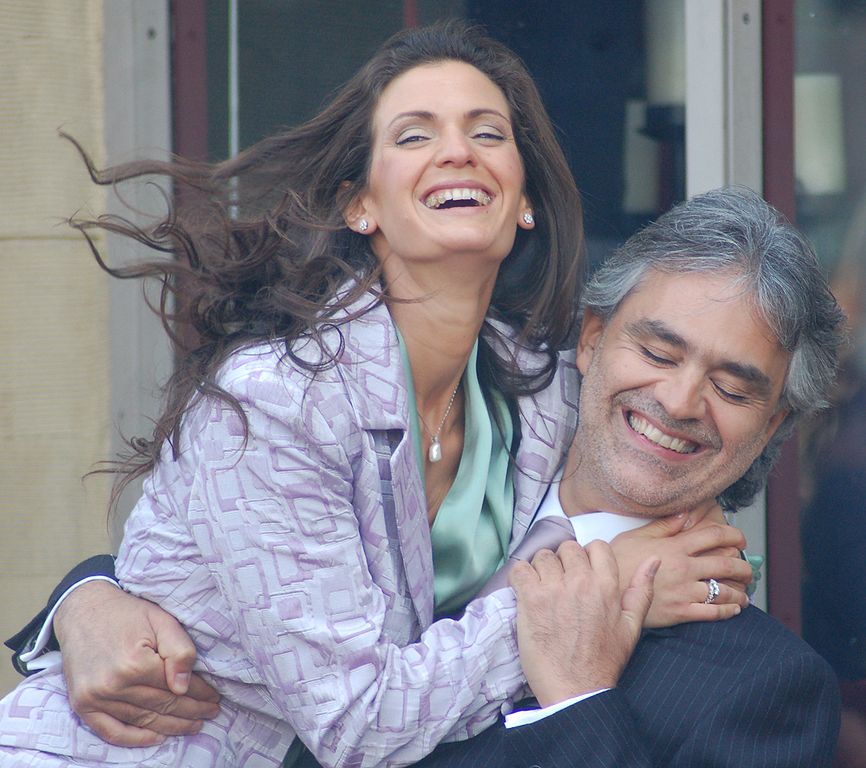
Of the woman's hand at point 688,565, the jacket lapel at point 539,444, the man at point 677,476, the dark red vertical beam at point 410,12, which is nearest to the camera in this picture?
the man at point 677,476

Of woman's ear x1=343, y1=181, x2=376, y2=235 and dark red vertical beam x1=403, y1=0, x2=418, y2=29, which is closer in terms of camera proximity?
woman's ear x1=343, y1=181, x2=376, y2=235

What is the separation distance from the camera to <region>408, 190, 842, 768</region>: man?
2385mm

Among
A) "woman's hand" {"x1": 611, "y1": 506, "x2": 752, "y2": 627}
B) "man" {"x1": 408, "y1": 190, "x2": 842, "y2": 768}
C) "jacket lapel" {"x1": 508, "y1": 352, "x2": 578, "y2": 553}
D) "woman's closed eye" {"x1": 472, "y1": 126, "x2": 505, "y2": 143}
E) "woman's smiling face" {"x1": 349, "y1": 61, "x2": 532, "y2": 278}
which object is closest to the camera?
"man" {"x1": 408, "y1": 190, "x2": 842, "y2": 768}

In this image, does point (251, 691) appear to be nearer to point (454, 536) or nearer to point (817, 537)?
point (454, 536)

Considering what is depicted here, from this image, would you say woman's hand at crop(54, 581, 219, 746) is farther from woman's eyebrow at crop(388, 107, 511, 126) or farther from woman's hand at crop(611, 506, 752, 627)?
woman's eyebrow at crop(388, 107, 511, 126)

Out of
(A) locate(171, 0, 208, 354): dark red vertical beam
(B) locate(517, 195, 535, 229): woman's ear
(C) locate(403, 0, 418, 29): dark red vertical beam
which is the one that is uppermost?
(C) locate(403, 0, 418, 29): dark red vertical beam

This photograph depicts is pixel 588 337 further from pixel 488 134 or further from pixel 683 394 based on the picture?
pixel 488 134

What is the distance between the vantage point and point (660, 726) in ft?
7.98

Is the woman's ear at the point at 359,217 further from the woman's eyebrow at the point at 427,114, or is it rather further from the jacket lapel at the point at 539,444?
the jacket lapel at the point at 539,444

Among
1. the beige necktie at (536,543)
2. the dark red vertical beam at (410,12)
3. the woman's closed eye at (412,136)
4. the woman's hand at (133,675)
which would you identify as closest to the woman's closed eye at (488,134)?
the woman's closed eye at (412,136)

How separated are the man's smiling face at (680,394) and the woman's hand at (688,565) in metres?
0.06

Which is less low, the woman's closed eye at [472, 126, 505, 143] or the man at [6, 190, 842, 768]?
the woman's closed eye at [472, 126, 505, 143]

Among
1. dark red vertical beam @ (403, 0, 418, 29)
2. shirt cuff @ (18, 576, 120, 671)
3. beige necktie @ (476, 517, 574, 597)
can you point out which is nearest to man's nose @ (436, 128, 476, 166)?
beige necktie @ (476, 517, 574, 597)

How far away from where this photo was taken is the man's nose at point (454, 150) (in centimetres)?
263
